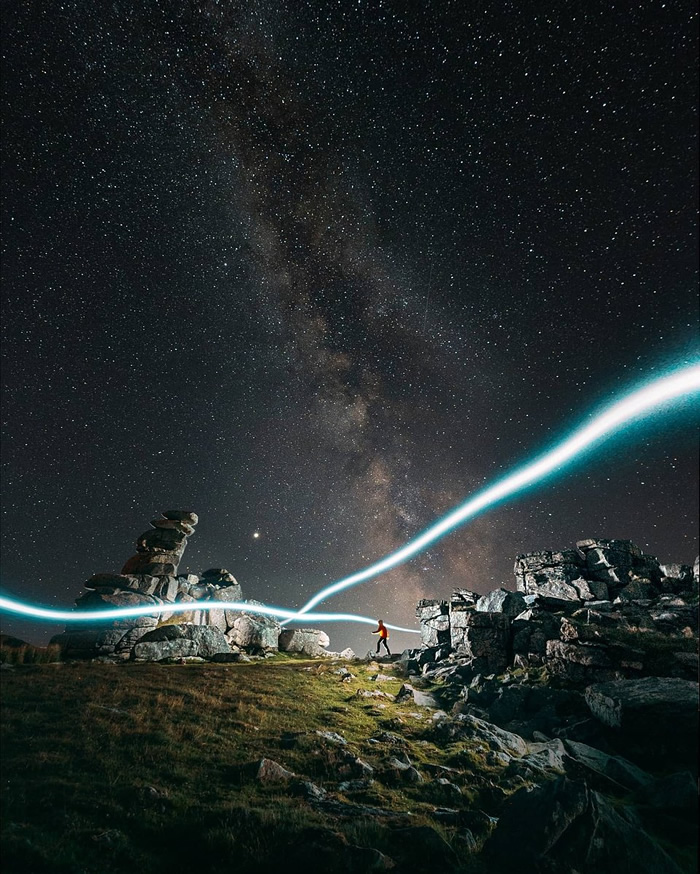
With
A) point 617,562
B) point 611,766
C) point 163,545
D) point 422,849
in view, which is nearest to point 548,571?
point 617,562

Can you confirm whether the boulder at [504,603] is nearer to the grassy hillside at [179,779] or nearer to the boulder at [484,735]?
the boulder at [484,735]

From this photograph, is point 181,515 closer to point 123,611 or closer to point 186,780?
point 123,611

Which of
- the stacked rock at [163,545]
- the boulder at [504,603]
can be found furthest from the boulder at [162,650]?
the boulder at [504,603]

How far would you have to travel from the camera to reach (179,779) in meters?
9.27

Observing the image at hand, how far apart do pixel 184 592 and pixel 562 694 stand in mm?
42030

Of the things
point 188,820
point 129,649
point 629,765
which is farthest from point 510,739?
point 129,649

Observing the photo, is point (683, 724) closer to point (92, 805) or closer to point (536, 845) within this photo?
point (536, 845)

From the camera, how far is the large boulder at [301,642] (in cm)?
4035

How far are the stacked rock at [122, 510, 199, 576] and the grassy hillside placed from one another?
3156 centimetres

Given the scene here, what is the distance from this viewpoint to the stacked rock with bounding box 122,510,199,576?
45.5 metres

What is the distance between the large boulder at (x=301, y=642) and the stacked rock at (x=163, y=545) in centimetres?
1575

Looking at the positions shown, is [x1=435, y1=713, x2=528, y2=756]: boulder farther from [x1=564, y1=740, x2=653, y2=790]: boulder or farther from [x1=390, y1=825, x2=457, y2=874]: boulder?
[x1=390, y1=825, x2=457, y2=874]: boulder

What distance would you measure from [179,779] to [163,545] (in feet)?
144

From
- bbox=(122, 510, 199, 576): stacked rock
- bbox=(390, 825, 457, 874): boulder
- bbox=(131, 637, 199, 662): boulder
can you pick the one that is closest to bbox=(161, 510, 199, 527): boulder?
bbox=(122, 510, 199, 576): stacked rock
